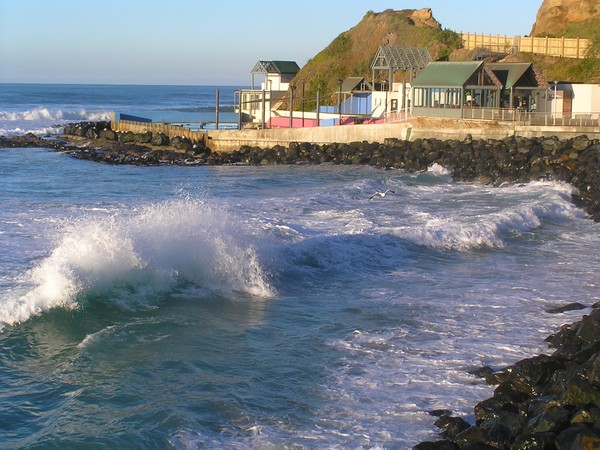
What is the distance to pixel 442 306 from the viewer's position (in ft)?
44.5

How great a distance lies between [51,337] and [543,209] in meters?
16.0

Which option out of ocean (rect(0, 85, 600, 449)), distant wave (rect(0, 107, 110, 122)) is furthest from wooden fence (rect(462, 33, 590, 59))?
distant wave (rect(0, 107, 110, 122))

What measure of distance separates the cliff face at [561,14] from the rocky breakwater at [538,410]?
6088 cm

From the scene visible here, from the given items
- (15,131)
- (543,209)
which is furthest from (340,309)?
(15,131)

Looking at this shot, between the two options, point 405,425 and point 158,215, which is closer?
point 405,425

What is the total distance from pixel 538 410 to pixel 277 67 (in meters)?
57.9

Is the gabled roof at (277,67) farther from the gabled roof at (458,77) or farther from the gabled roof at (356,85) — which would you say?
the gabled roof at (458,77)

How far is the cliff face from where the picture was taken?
6628cm

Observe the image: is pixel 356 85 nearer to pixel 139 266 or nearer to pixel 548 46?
pixel 548 46

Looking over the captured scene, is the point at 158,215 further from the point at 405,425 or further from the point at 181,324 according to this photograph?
the point at 405,425

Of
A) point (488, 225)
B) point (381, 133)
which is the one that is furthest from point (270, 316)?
point (381, 133)

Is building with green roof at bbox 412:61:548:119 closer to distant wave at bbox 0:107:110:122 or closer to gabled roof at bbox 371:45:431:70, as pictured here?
gabled roof at bbox 371:45:431:70

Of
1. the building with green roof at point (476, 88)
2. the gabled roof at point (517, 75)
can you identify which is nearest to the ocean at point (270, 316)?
the building with green roof at point (476, 88)

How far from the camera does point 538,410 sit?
8.41m
